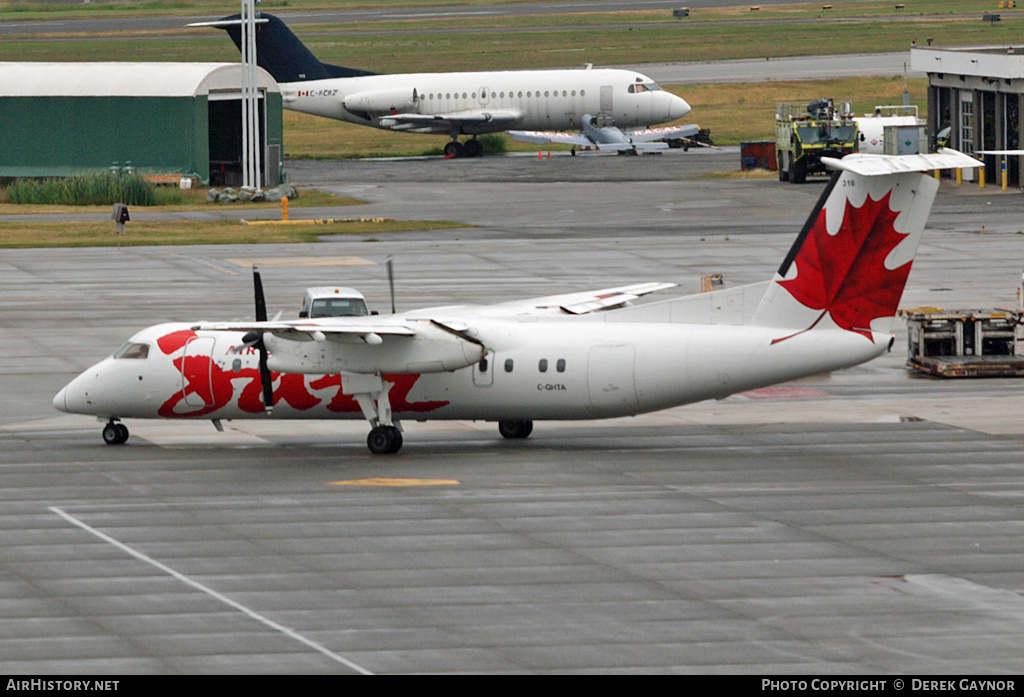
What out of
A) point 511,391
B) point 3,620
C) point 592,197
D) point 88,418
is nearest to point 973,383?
point 511,391

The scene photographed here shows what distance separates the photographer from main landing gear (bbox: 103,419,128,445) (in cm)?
2931

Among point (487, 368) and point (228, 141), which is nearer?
point (487, 368)

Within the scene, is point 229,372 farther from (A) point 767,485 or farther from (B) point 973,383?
(B) point 973,383

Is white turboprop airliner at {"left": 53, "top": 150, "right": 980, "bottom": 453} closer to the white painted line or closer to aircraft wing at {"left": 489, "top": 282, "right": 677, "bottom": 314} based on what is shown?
aircraft wing at {"left": 489, "top": 282, "right": 677, "bottom": 314}

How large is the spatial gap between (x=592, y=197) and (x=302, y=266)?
2347 centimetres

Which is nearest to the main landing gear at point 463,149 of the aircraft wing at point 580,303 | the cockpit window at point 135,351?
the aircraft wing at point 580,303

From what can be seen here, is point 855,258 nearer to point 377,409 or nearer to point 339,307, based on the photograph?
point 377,409

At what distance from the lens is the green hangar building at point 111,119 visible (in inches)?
2936

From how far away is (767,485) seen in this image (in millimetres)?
25000

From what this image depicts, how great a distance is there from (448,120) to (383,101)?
4.42 meters

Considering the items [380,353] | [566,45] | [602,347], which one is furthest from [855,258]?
[566,45]

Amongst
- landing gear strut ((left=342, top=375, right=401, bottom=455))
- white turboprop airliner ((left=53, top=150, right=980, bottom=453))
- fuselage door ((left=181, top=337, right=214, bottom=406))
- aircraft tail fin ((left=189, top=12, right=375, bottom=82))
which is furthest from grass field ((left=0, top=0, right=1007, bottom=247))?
landing gear strut ((left=342, top=375, right=401, bottom=455))

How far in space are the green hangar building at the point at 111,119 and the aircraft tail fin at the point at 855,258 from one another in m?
52.9

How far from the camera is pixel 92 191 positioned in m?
72.4
